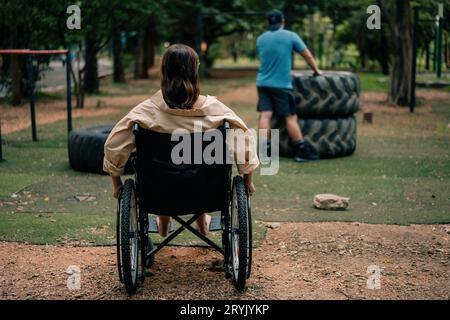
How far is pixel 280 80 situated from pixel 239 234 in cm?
531

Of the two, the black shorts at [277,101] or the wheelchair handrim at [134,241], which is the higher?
the black shorts at [277,101]

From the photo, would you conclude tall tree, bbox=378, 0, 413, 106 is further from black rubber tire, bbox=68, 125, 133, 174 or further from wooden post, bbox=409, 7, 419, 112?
black rubber tire, bbox=68, 125, 133, 174

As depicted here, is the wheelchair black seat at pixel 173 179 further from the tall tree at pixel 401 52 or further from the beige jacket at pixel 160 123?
the tall tree at pixel 401 52

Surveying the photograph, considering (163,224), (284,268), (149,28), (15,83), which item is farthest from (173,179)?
(149,28)

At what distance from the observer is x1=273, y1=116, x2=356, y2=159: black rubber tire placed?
959cm

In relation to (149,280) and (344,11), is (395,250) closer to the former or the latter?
(149,280)

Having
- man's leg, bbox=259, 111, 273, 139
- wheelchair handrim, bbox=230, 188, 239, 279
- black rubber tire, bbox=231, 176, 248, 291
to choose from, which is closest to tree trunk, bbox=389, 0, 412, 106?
man's leg, bbox=259, 111, 273, 139

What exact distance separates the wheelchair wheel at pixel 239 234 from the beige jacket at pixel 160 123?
0.17 metres

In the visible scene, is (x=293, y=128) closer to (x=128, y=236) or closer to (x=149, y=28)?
(x=128, y=236)

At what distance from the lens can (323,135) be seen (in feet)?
31.5

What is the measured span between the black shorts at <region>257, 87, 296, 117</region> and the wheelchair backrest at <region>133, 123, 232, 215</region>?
16.2 ft

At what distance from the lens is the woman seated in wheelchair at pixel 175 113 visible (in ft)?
14.0

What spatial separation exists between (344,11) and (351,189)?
74.6 feet

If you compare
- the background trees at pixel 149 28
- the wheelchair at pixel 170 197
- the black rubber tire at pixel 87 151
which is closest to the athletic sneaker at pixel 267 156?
the black rubber tire at pixel 87 151
